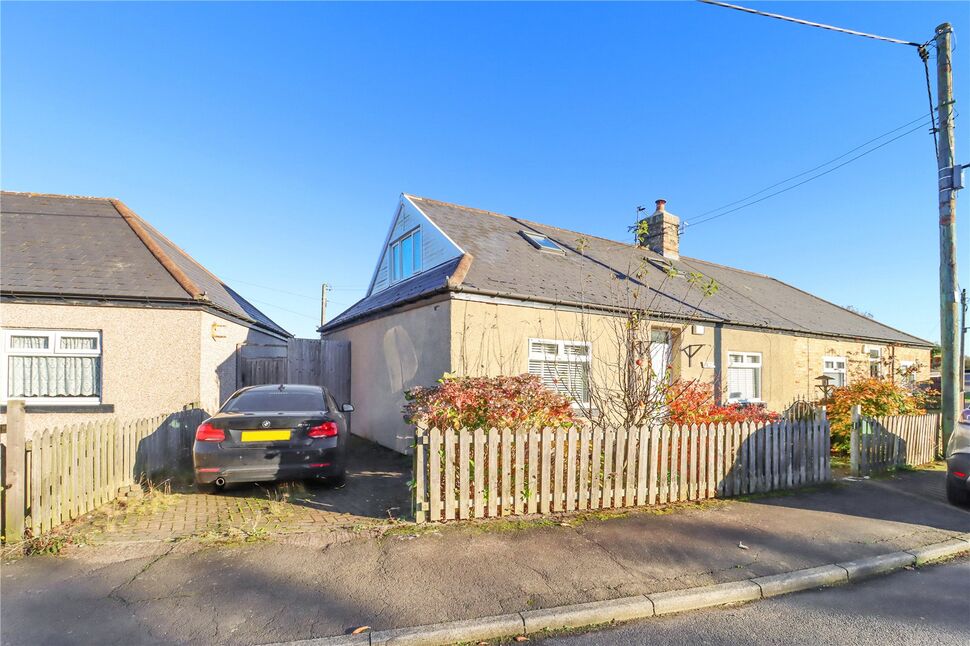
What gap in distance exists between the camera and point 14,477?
4.48m

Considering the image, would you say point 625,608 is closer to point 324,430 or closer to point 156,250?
point 324,430

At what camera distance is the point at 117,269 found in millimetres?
9203

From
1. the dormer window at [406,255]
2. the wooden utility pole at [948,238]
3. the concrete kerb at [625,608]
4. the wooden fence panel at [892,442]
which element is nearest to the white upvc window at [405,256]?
the dormer window at [406,255]

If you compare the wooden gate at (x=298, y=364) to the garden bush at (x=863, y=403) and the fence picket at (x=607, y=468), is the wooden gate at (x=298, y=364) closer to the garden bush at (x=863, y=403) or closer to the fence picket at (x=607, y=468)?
the fence picket at (x=607, y=468)

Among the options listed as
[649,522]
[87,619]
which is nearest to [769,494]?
[649,522]

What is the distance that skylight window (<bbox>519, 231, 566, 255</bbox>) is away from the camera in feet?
41.3

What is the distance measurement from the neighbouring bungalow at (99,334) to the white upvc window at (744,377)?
12231 mm

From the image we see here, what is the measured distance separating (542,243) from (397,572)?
1020 centimetres

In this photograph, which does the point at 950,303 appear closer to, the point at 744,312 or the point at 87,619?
the point at 744,312

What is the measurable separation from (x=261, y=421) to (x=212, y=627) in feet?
10.1

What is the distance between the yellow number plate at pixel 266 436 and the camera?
5971 mm

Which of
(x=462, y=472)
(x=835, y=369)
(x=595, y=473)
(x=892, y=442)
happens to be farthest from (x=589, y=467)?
(x=835, y=369)

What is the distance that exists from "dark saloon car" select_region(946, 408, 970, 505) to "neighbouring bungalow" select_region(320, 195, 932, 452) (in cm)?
364

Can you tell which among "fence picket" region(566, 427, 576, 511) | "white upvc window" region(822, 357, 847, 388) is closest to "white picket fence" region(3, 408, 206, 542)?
"fence picket" region(566, 427, 576, 511)
